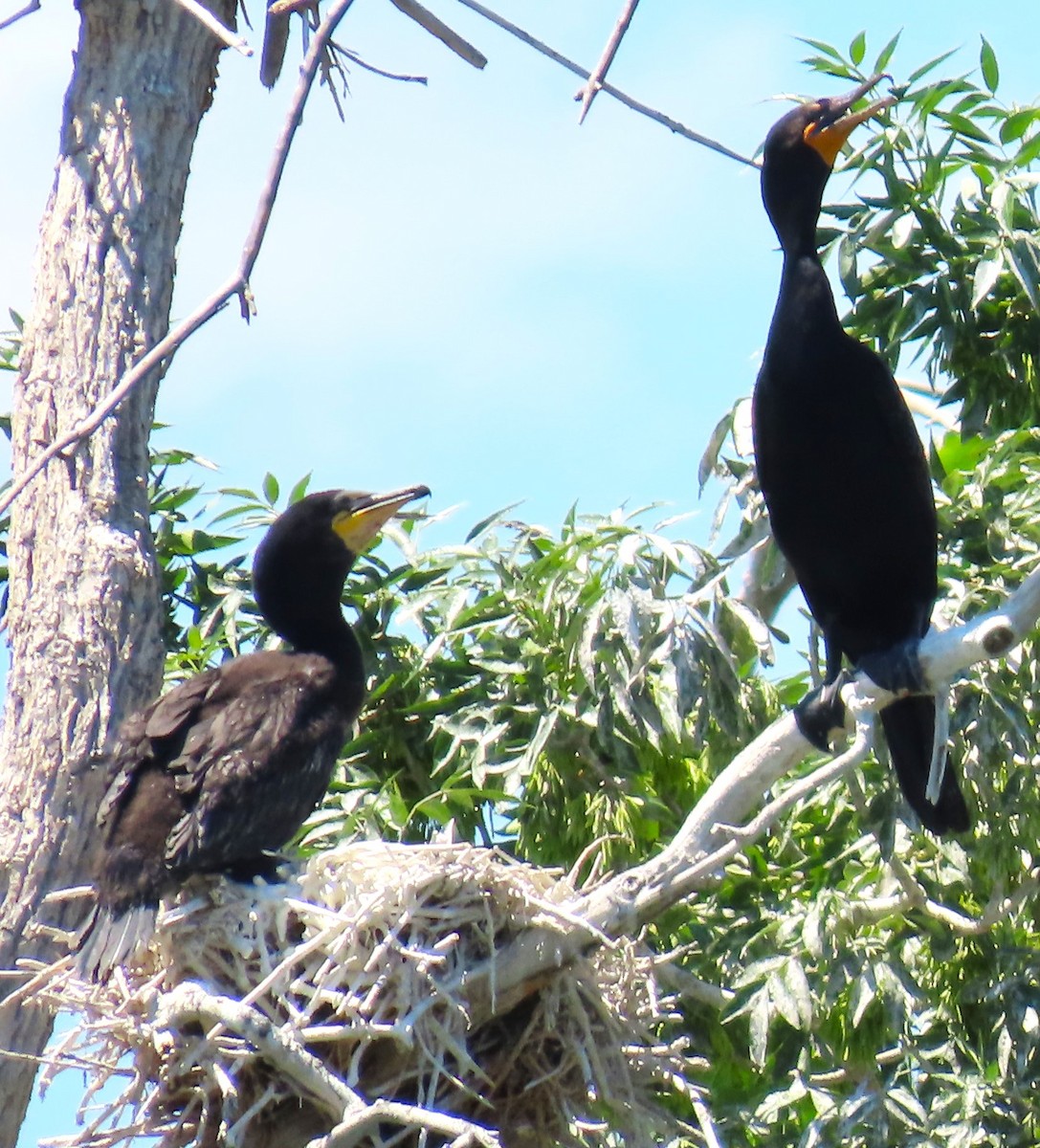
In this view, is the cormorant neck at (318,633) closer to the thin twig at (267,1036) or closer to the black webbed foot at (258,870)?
the black webbed foot at (258,870)

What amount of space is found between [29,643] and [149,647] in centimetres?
24

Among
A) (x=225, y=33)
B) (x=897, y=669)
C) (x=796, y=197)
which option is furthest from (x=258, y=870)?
(x=225, y=33)

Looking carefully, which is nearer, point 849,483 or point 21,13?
point 21,13

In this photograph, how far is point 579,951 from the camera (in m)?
3.47

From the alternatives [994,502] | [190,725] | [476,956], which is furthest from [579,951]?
[994,502]

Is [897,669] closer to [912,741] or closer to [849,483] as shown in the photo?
[912,741]

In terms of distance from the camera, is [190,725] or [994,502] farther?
[994,502]

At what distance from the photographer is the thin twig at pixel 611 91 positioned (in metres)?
2.20

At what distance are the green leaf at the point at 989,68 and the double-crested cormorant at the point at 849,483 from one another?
516mm

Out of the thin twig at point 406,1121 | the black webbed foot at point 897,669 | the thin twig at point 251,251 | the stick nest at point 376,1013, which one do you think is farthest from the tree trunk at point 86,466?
the thin twig at point 251,251

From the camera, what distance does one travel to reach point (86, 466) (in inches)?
153

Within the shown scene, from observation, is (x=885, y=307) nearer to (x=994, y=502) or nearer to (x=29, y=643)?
(x=994, y=502)

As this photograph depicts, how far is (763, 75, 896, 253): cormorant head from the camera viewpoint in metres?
4.38

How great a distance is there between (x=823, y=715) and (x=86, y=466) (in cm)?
163
